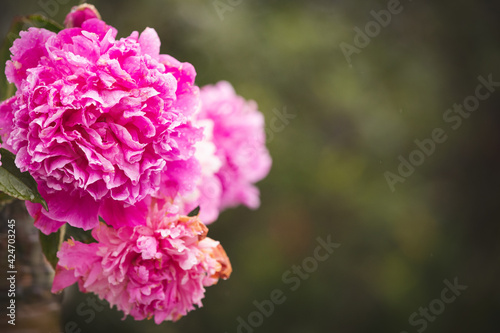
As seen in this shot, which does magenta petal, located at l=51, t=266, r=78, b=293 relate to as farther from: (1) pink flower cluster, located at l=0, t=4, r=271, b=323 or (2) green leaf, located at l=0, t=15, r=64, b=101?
(2) green leaf, located at l=0, t=15, r=64, b=101

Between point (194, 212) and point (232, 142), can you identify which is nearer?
point (194, 212)

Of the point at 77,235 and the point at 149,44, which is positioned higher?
the point at 149,44

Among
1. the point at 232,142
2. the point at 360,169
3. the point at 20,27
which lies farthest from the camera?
the point at 360,169

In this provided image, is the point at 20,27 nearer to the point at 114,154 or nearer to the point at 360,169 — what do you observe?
the point at 114,154

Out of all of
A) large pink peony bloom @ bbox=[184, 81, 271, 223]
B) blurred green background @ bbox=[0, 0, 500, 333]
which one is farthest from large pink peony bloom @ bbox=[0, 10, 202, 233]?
blurred green background @ bbox=[0, 0, 500, 333]

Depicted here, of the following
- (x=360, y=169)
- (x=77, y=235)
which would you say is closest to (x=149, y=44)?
(x=77, y=235)

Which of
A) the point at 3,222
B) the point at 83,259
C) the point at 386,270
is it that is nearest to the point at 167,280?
the point at 83,259
